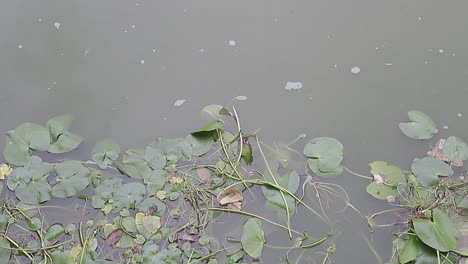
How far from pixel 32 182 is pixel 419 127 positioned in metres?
1.12

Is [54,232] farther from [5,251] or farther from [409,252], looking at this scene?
[409,252]

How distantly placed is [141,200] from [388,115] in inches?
30.6

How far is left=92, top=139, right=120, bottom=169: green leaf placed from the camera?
1.70 meters

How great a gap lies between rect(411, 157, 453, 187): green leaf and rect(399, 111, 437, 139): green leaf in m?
0.08

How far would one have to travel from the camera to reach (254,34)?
75.1 inches

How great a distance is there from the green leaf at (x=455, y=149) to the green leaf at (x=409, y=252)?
286 mm

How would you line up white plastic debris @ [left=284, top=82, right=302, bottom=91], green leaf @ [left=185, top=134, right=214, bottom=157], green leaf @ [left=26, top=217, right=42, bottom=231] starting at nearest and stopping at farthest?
1. green leaf @ [left=26, top=217, right=42, bottom=231]
2. green leaf @ [left=185, top=134, right=214, bottom=157]
3. white plastic debris @ [left=284, top=82, right=302, bottom=91]

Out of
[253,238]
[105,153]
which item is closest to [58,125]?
[105,153]

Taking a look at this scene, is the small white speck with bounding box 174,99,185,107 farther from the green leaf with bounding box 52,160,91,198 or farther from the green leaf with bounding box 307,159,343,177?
the green leaf with bounding box 307,159,343,177

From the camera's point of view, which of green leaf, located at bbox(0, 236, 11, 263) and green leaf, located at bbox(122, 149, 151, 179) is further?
green leaf, located at bbox(122, 149, 151, 179)

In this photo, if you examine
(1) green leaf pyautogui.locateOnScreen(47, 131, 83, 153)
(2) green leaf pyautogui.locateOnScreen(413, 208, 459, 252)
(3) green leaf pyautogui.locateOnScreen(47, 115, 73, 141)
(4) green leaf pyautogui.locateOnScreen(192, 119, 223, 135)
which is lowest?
(2) green leaf pyautogui.locateOnScreen(413, 208, 459, 252)

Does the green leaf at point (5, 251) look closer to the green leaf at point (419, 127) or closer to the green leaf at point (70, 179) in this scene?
the green leaf at point (70, 179)

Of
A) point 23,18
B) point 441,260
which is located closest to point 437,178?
point 441,260

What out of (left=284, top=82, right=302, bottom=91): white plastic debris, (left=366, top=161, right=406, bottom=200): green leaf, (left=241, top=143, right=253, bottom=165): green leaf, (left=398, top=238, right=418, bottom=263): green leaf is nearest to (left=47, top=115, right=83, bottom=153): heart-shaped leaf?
(left=241, top=143, right=253, bottom=165): green leaf
